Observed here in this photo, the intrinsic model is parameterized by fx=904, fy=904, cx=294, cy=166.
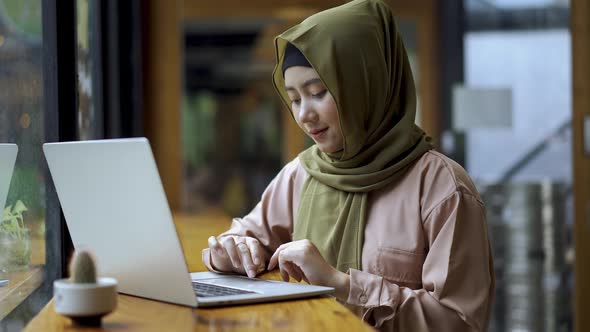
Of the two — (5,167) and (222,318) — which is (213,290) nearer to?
(222,318)

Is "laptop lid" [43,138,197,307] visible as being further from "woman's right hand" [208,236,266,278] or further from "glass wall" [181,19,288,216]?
"glass wall" [181,19,288,216]

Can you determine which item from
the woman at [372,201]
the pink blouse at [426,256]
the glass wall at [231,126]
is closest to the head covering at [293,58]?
the woman at [372,201]

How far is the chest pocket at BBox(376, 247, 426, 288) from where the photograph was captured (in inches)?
66.5

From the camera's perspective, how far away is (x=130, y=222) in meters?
1.33

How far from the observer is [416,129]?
1854 millimetres

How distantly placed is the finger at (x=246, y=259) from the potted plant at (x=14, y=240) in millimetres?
409

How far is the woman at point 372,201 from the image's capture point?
159 cm

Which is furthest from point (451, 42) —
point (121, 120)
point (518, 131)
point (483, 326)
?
point (483, 326)

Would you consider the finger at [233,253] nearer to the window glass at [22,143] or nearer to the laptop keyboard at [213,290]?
the laptop keyboard at [213,290]

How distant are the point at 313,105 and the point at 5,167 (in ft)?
1.92

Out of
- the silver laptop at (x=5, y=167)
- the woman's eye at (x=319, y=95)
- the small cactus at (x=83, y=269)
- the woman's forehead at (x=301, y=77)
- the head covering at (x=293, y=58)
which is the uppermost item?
the head covering at (x=293, y=58)

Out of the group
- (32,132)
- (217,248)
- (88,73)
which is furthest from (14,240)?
(88,73)

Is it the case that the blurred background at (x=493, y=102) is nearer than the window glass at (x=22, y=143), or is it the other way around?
the window glass at (x=22, y=143)

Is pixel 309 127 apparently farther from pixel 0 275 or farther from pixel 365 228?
pixel 0 275
